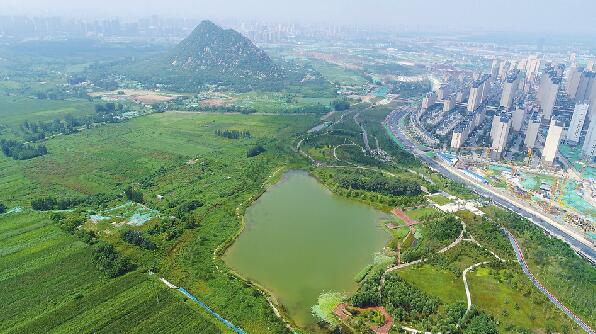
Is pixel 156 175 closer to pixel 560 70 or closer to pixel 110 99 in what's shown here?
pixel 110 99

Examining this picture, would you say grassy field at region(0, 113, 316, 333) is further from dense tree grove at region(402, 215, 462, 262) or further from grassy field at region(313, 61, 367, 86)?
grassy field at region(313, 61, 367, 86)

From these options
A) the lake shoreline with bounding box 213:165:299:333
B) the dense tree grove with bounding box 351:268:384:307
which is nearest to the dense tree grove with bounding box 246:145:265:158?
the lake shoreline with bounding box 213:165:299:333

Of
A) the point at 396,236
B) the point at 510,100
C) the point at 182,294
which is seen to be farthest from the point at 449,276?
the point at 510,100

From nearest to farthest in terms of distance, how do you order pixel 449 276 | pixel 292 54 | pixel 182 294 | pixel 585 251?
pixel 182 294 < pixel 449 276 < pixel 585 251 < pixel 292 54

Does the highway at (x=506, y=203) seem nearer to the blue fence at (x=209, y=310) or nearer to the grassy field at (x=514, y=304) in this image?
the grassy field at (x=514, y=304)

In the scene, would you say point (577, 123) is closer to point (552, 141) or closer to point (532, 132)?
point (532, 132)

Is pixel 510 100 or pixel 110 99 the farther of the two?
pixel 110 99

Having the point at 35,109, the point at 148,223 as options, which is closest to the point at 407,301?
the point at 148,223

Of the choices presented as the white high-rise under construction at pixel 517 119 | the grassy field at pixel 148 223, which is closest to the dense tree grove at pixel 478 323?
the grassy field at pixel 148 223
